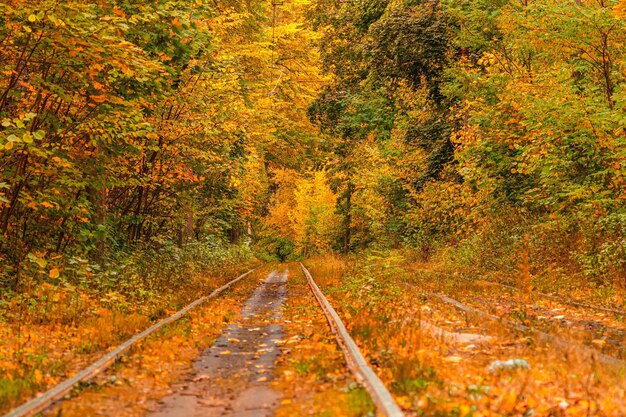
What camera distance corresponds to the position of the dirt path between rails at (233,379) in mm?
5957

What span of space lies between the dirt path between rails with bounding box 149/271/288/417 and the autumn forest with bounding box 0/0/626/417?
0.05m

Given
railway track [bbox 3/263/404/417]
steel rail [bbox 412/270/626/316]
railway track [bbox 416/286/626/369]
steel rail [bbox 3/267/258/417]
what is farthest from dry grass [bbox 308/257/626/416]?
steel rail [bbox 3/267/258/417]

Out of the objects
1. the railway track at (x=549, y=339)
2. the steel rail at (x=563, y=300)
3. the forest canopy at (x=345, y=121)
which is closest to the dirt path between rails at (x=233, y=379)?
the railway track at (x=549, y=339)

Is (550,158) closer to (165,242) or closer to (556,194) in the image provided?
(556,194)

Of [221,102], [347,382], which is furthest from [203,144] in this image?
[347,382]

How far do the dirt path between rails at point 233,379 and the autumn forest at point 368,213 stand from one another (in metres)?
0.05

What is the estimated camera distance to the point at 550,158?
60.1 feet

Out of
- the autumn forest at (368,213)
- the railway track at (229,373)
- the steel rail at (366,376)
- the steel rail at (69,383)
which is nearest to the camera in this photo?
the steel rail at (366,376)

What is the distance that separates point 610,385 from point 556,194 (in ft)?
44.7

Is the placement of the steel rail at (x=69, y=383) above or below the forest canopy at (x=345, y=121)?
below

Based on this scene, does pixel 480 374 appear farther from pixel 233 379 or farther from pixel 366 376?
pixel 233 379

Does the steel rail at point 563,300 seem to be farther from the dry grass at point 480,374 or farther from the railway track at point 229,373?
the railway track at point 229,373

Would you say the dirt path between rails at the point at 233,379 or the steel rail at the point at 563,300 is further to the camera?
the steel rail at the point at 563,300

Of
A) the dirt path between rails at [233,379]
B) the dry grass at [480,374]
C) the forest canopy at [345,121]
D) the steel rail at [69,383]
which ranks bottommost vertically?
the dirt path between rails at [233,379]
